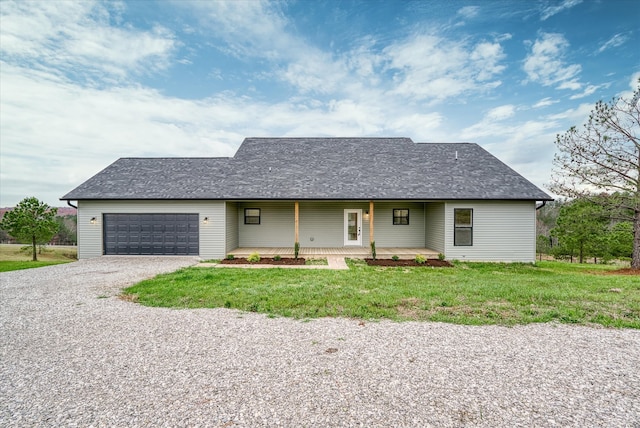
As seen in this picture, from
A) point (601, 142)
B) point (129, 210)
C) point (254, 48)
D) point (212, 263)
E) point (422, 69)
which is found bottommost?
point (212, 263)

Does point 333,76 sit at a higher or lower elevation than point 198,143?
higher

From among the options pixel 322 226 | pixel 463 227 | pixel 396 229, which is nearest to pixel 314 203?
pixel 322 226

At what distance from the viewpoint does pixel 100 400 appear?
9.08 ft

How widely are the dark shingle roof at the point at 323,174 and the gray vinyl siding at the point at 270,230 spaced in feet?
6.13

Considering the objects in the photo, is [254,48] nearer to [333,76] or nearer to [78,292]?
[333,76]

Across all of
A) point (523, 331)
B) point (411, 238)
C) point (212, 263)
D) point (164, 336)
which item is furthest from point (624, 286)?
point (212, 263)

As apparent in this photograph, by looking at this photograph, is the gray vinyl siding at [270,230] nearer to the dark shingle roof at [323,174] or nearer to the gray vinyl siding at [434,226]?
the dark shingle roof at [323,174]

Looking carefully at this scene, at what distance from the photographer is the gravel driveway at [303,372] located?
8.36ft

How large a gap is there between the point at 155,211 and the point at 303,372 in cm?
1154

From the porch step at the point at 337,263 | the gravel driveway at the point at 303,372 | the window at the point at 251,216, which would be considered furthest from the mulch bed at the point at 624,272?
the window at the point at 251,216

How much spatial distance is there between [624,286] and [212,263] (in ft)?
40.6

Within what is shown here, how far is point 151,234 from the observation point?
12508mm

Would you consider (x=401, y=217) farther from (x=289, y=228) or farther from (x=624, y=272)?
(x=624, y=272)

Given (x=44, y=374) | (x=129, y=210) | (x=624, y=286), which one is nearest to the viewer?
(x=44, y=374)
